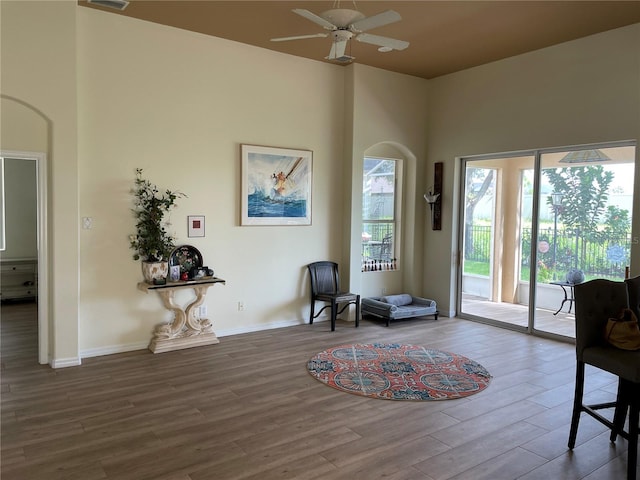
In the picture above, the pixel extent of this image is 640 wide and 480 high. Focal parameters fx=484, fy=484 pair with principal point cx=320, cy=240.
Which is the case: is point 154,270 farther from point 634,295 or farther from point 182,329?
point 634,295

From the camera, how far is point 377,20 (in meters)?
3.70

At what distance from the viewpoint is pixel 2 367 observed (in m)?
4.61

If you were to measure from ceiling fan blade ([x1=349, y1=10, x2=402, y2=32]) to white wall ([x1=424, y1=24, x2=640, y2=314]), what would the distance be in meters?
2.90

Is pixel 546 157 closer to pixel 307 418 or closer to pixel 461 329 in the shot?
pixel 461 329

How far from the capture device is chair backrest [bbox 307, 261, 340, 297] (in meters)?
6.43

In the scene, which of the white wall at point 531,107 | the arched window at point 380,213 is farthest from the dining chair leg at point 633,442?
the arched window at point 380,213

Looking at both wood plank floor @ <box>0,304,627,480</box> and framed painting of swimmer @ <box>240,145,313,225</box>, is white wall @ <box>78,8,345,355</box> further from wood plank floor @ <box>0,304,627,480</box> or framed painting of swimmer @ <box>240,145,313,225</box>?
wood plank floor @ <box>0,304,627,480</box>

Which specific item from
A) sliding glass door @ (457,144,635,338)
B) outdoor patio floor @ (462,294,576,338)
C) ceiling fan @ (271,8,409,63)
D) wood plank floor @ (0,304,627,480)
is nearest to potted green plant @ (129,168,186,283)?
wood plank floor @ (0,304,627,480)

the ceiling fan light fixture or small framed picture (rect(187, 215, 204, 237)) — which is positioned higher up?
the ceiling fan light fixture

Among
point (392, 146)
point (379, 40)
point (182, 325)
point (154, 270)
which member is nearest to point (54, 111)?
point (154, 270)

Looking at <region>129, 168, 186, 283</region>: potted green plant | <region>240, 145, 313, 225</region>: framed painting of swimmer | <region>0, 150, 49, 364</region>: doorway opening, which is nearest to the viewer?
<region>129, 168, 186, 283</region>: potted green plant

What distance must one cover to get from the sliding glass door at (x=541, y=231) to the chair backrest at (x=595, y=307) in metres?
2.47

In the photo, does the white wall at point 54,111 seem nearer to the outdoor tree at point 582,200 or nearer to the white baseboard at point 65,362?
the white baseboard at point 65,362

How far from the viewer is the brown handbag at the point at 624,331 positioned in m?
3.02
